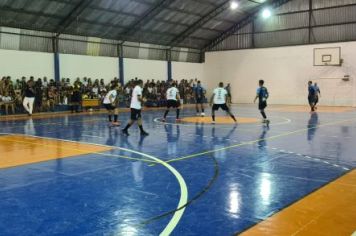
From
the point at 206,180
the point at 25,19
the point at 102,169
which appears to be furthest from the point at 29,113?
the point at 206,180

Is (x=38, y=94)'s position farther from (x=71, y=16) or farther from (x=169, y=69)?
(x=169, y=69)

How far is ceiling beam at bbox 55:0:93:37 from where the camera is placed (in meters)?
27.3

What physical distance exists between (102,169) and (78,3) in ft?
69.8

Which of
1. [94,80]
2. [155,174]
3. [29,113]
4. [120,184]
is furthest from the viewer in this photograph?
[94,80]

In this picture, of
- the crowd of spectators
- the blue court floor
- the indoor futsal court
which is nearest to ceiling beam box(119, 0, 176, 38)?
the indoor futsal court

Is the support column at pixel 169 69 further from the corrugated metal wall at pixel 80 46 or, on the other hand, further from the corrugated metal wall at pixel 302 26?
the corrugated metal wall at pixel 302 26

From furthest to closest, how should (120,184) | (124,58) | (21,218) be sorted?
1. (124,58)
2. (120,184)
3. (21,218)

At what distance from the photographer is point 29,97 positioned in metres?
24.0

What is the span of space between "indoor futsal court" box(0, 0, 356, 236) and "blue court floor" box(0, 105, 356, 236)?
40mm

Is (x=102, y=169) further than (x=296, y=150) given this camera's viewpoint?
No

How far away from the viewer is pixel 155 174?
8.00 metres

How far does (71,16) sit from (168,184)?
78.5ft

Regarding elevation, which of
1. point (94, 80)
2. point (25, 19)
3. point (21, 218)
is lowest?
point (21, 218)

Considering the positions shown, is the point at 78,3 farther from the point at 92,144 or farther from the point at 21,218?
the point at 21,218
